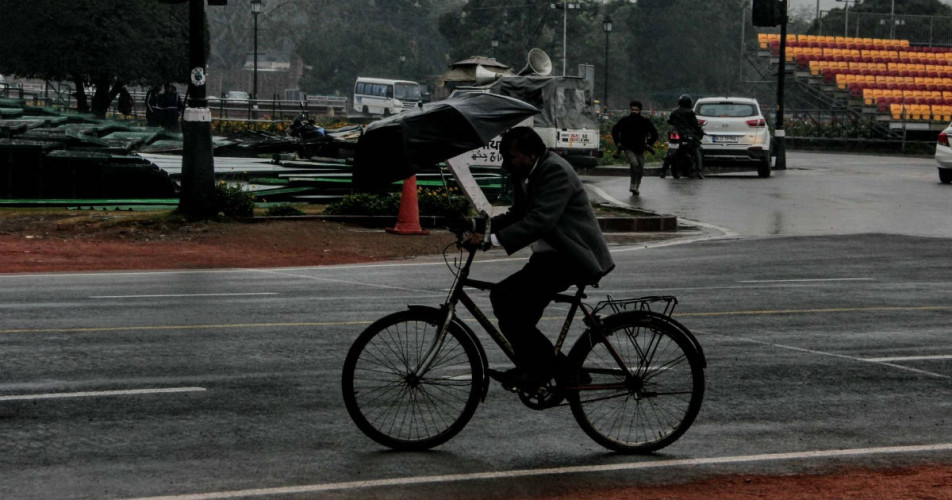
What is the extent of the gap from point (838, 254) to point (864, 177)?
16403 mm

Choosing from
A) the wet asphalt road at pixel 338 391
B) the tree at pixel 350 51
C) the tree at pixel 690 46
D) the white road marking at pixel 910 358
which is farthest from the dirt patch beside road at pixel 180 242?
the tree at pixel 350 51

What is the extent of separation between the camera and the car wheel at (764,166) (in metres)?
34.3

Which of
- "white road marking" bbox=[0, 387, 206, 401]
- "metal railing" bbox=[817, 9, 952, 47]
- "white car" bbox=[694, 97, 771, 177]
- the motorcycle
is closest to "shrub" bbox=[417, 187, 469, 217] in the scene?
the motorcycle

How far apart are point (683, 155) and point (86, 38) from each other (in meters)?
20.9

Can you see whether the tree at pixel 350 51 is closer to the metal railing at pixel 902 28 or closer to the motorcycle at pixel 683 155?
the metal railing at pixel 902 28

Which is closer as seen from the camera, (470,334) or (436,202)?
(470,334)

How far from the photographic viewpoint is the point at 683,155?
33.5 m

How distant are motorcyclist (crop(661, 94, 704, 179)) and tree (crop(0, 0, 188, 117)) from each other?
63.1 ft

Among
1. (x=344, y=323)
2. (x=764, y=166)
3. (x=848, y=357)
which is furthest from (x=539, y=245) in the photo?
(x=764, y=166)

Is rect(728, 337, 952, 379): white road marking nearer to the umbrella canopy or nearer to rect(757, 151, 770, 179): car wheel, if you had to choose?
the umbrella canopy

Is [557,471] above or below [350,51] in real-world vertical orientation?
below

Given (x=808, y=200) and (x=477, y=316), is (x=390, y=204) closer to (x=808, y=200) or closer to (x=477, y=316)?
(x=808, y=200)

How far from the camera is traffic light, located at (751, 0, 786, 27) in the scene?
126ft

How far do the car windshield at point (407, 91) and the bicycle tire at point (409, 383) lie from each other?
3044 inches
